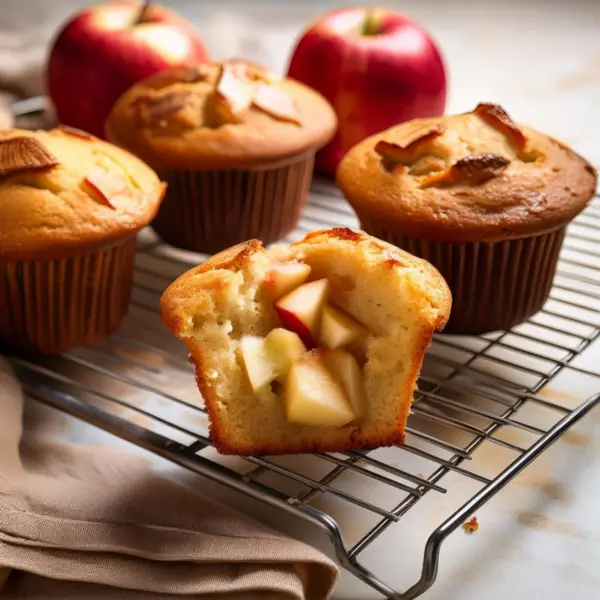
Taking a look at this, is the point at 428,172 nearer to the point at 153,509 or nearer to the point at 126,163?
A: the point at 126,163

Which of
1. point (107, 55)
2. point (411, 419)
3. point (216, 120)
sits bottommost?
point (411, 419)

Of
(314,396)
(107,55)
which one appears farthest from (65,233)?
(107,55)

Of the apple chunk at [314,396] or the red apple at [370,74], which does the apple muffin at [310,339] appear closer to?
the apple chunk at [314,396]

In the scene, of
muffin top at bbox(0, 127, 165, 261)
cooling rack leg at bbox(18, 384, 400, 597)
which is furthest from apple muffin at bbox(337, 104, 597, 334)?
cooling rack leg at bbox(18, 384, 400, 597)

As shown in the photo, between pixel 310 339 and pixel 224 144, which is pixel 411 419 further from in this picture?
pixel 224 144

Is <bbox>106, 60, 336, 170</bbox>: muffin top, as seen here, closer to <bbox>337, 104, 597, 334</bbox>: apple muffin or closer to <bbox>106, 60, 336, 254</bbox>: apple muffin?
<bbox>106, 60, 336, 254</bbox>: apple muffin

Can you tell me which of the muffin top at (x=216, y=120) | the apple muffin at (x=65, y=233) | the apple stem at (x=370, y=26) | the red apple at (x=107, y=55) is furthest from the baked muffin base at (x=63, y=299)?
the apple stem at (x=370, y=26)
